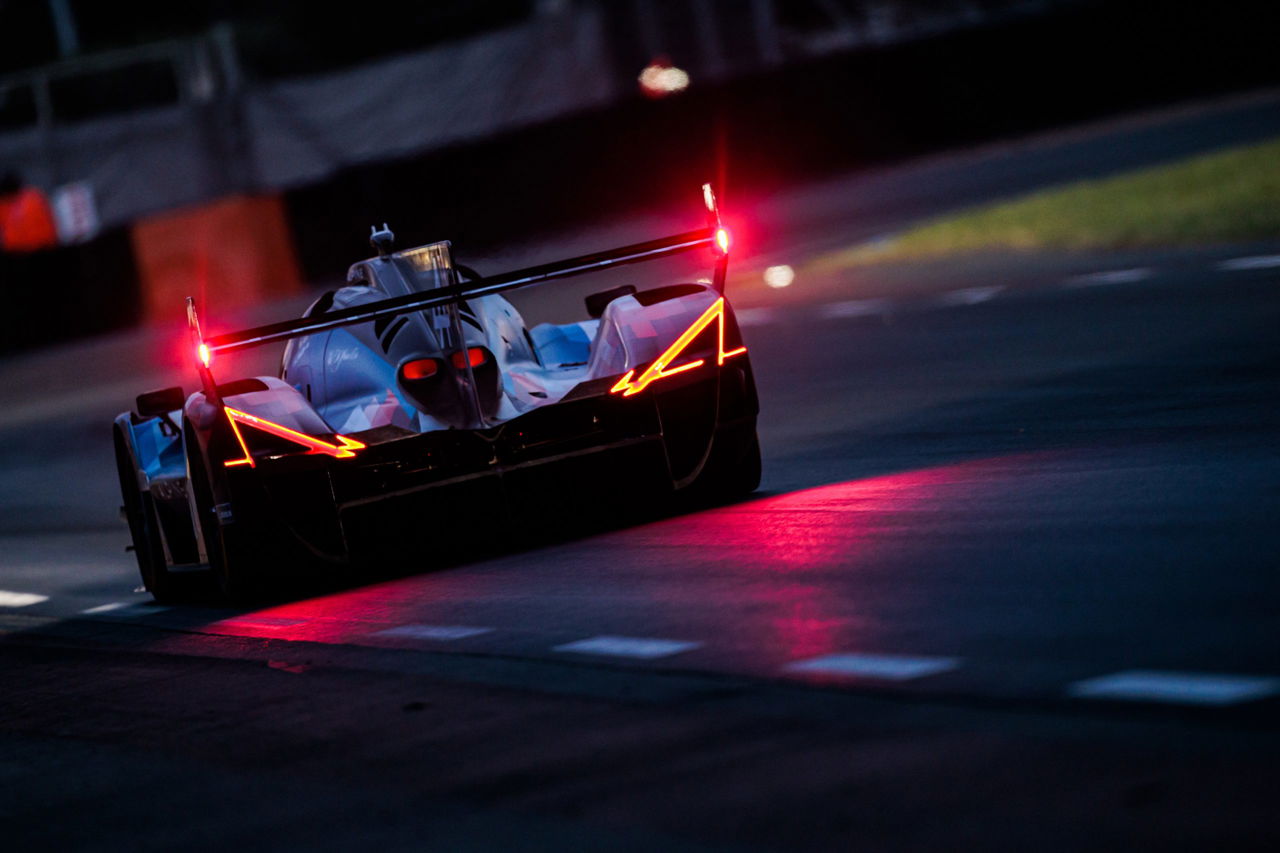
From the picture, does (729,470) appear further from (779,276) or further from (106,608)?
(779,276)

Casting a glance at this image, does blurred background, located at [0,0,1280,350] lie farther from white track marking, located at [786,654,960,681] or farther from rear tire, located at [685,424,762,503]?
white track marking, located at [786,654,960,681]

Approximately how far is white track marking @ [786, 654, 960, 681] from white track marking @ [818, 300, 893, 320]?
11.7 metres

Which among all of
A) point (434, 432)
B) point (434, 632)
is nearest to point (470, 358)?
point (434, 432)

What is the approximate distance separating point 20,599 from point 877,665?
6085 mm

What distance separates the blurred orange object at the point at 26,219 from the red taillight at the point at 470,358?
86.9 feet

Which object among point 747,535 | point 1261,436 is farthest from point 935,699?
point 1261,436

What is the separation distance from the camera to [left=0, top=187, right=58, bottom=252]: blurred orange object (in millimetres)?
33062

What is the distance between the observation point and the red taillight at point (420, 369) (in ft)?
26.6

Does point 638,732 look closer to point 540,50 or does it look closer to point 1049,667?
point 1049,667

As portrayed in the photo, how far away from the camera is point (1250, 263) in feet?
50.7

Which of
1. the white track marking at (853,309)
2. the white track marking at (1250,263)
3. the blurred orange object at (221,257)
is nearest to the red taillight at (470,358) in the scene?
the white track marking at (1250,263)

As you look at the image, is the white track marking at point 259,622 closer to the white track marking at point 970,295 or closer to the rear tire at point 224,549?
the rear tire at point 224,549

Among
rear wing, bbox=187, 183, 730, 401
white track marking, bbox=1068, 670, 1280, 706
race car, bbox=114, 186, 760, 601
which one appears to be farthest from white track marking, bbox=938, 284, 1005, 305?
white track marking, bbox=1068, 670, 1280, 706

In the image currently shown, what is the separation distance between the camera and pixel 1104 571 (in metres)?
5.88
